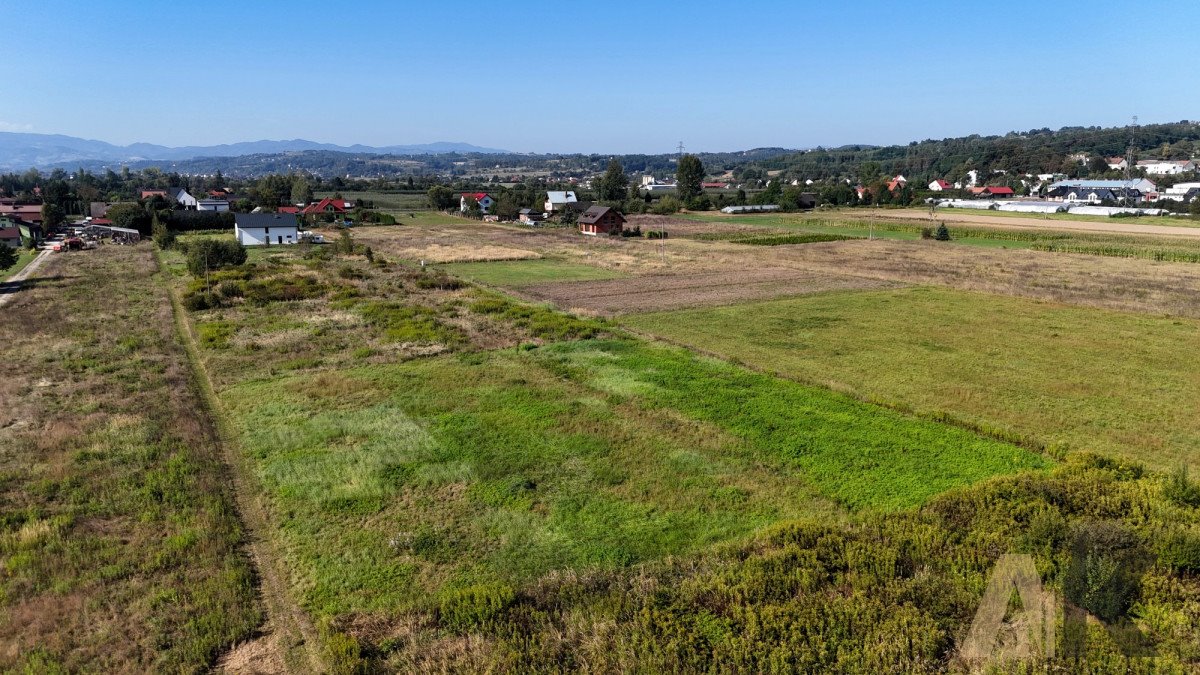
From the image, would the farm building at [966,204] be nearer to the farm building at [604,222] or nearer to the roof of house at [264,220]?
the farm building at [604,222]

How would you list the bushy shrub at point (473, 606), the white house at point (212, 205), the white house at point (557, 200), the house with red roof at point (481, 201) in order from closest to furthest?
the bushy shrub at point (473, 606)
the white house at point (212, 205)
the white house at point (557, 200)
the house with red roof at point (481, 201)

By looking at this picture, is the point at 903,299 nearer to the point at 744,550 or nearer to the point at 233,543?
the point at 744,550

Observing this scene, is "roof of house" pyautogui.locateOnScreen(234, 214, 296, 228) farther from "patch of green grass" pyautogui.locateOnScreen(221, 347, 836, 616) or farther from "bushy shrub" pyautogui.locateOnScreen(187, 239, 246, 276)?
"patch of green grass" pyautogui.locateOnScreen(221, 347, 836, 616)

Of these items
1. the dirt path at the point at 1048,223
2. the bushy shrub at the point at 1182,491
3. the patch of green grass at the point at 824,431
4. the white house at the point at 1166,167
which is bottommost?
the patch of green grass at the point at 824,431

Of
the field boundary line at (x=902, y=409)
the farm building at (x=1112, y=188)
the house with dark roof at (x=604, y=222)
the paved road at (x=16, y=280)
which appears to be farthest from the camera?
the farm building at (x=1112, y=188)

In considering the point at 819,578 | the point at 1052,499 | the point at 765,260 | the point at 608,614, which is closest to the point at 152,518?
the point at 608,614

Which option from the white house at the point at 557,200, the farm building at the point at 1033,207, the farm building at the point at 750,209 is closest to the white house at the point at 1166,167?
the farm building at the point at 1033,207
